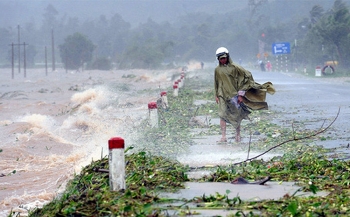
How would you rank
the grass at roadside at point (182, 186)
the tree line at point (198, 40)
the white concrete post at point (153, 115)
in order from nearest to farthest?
the grass at roadside at point (182, 186) → the white concrete post at point (153, 115) → the tree line at point (198, 40)

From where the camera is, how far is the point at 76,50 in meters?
92.5

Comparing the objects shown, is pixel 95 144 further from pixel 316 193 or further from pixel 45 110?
pixel 45 110

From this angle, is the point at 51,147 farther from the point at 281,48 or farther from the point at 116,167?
the point at 281,48

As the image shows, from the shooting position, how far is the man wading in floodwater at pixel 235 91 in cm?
1237

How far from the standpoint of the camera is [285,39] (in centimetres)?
11206

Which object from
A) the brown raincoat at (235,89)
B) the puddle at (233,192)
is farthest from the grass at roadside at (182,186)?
the brown raincoat at (235,89)

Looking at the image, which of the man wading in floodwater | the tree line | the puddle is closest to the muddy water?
the puddle

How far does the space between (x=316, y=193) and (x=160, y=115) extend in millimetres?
10911

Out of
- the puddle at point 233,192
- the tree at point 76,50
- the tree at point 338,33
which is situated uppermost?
the tree at point 76,50

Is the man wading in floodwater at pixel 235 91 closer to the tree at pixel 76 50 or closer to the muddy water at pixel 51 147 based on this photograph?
the muddy water at pixel 51 147

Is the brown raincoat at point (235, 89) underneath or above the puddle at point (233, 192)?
above

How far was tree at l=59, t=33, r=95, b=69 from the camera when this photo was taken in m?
92.1

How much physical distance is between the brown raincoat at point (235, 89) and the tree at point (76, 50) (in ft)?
263

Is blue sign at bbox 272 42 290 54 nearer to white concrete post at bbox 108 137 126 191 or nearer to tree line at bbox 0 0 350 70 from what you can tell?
tree line at bbox 0 0 350 70
